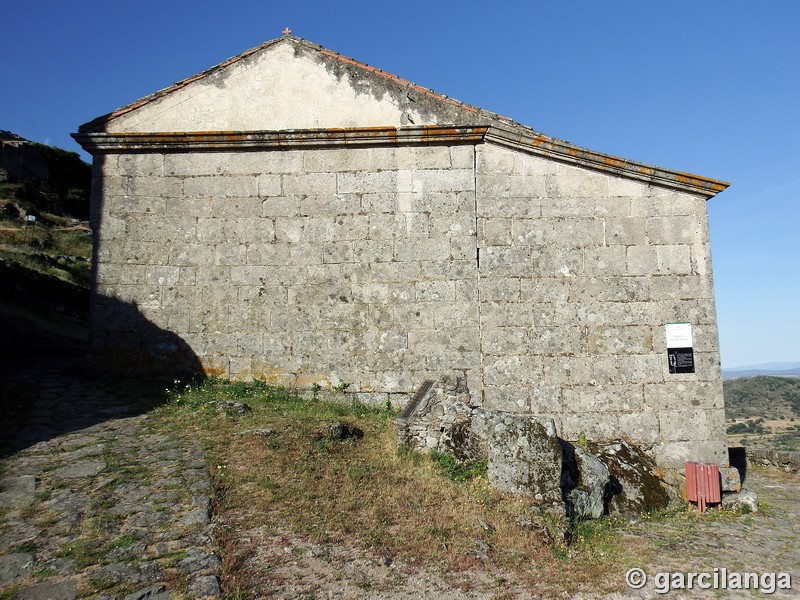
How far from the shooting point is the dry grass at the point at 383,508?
14.7 ft

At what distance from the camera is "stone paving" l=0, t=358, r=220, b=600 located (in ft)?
11.9

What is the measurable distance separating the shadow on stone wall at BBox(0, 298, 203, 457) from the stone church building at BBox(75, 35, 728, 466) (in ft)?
0.22

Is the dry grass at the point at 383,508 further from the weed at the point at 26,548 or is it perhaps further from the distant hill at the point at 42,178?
the distant hill at the point at 42,178

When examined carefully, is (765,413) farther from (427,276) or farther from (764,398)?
(427,276)

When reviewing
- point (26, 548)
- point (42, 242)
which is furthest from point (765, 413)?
point (26, 548)

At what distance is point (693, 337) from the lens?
316 inches

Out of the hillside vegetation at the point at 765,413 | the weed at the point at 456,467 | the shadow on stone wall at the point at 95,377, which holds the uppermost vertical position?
the shadow on stone wall at the point at 95,377

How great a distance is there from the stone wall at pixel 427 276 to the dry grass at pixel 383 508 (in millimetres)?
1772

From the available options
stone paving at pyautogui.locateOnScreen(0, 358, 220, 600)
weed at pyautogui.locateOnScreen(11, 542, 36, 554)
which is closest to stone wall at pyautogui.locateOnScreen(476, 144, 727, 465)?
stone paving at pyautogui.locateOnScreen(0, 358, 220, 600)

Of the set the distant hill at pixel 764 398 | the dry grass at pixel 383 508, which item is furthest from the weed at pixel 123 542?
the distant hill at pixel 764 398

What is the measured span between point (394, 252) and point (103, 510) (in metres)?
5.34

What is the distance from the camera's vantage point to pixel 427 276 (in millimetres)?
8398

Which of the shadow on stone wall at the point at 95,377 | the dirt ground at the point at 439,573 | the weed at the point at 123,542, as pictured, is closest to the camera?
the dirt ground at the point at 439,573

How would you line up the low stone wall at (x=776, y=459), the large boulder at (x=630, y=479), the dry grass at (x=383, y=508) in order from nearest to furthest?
the dry grass at (x=383, y=508) < the large boulder at (x=630, y=479) < the low stone wall at (x=776, y=459)
